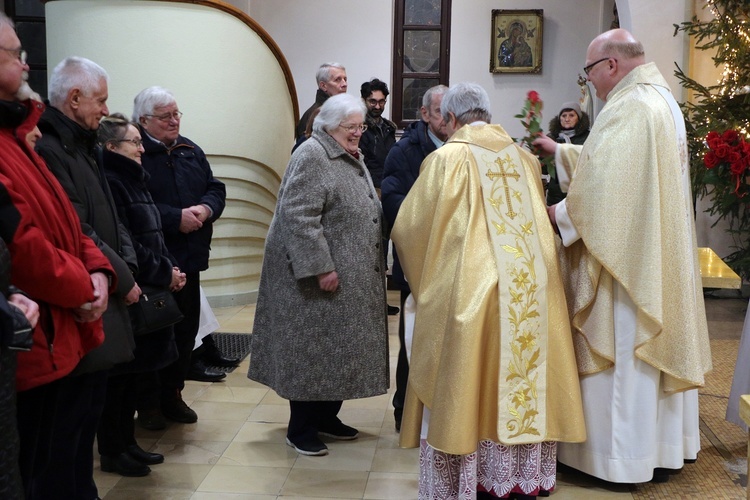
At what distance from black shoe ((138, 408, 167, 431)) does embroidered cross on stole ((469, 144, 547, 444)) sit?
1.75 m

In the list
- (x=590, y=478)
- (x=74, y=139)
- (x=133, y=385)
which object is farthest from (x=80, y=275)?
(x=590, y=478)

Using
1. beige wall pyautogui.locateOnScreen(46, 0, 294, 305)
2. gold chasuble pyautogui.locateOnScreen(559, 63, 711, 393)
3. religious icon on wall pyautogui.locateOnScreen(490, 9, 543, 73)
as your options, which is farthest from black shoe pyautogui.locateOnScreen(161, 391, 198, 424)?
religious icon on wall pyautogui.locateOnScreen(490, 9, 543, 73)

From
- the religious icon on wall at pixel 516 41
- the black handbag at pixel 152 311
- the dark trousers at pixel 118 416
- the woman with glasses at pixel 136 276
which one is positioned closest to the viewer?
the black handbag at pixel 152 311

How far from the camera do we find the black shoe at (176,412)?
166 inches

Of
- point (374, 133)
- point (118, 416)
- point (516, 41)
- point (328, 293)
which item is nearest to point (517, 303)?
point (328, 293)

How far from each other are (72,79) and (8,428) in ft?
Result: 4.42

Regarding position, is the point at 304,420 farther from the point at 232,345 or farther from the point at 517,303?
the point at 232,345

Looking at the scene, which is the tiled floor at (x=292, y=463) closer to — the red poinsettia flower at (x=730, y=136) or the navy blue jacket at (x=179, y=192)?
the navy blue jacket at (x=179, y=192)

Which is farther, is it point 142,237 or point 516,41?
point 516,41

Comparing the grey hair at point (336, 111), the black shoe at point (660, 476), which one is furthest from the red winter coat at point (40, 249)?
the black shoe at point (660, 476)

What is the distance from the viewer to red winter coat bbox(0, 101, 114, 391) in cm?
222

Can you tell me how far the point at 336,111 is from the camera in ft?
12.0

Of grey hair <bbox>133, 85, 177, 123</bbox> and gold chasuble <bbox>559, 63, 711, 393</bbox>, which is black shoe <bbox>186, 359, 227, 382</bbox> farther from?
gold chasuble <bbox>559, 63, 711, 393</bbox>

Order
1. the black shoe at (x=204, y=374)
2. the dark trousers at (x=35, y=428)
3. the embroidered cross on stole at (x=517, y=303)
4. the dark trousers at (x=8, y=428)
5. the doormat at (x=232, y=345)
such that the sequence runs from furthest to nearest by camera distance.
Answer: the doormat at (x=232, y=345) → the black shoe at (x=204, y=374) → the embroidered cross on stole at (x=517, y=303) → the dark trousers at (x=35, y=428) → the dark trousers at (x=8, y=428)
